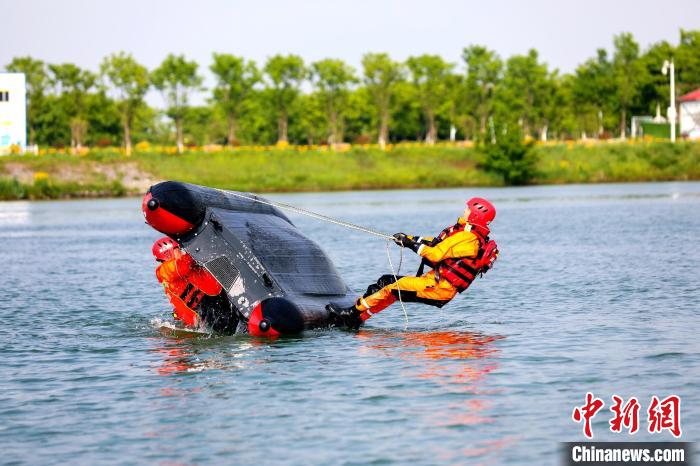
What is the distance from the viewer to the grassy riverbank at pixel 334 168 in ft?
312

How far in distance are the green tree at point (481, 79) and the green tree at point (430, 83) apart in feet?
8.07

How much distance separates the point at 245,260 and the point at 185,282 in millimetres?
1529

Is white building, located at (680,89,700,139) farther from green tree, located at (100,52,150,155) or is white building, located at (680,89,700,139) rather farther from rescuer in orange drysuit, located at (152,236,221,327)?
rescuer in orange drysuit, located at (152,236,221,327)

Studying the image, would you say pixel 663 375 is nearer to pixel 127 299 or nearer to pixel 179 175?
pixel 127 299

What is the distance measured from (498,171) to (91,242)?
2327 inches

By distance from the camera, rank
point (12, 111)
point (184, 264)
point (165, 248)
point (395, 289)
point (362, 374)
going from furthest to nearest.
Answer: point (12, 111)
point (165, 248)
point (184, 264)
point (395, 289)
point (362, 374)

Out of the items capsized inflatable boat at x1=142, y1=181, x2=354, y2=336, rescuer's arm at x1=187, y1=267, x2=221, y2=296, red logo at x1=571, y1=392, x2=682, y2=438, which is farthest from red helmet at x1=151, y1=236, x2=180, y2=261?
red logo at x1=571, y1=392, x2=682, y2=438

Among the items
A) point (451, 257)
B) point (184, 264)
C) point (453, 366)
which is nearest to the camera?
point (453, 366)

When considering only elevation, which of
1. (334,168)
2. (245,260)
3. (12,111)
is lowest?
(245,260)

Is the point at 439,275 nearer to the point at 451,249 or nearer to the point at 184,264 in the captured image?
the point at 451,249

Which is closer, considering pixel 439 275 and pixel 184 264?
pixel 439 275

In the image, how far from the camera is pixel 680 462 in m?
10.6

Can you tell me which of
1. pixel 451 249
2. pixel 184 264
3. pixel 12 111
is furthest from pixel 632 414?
pixel 12 111

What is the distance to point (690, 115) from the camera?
116m
